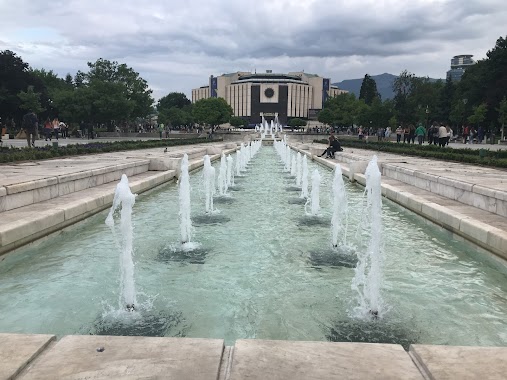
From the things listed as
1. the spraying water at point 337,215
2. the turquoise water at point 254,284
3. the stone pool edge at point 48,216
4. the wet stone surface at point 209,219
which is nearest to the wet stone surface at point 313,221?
the turquoise water at point 254,284

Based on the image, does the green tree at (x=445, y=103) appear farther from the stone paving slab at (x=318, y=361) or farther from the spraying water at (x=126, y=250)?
the stone paving slab at (x=318, y=361)

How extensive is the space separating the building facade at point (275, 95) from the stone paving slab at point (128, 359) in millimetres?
111419

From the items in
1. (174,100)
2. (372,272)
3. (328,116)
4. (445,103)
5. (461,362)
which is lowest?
(372,272)

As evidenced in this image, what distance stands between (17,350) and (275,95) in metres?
113

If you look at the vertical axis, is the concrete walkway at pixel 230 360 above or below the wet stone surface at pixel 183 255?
above

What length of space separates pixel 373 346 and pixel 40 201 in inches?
257

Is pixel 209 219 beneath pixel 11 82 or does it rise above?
beneath

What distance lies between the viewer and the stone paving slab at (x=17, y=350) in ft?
7.33

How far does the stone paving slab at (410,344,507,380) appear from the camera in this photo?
2223mm

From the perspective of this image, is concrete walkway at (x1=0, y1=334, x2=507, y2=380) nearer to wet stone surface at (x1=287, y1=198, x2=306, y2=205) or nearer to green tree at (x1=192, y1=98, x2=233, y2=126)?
wet stone surface at (x1=287, y1=198, x2=306, y2=205)

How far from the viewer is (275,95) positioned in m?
112

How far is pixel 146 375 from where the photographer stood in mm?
2213

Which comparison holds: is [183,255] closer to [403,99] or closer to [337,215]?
[337,215]

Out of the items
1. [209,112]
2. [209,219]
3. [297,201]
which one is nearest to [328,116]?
[209,112]
